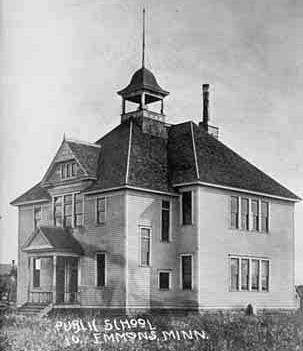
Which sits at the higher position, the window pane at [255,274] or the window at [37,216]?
the window at [37,216]

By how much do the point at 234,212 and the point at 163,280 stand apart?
3.38 feet

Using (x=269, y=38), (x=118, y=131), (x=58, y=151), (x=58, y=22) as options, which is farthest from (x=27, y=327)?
(x=269, y=38)

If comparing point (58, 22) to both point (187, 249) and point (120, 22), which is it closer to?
point (120, 22)

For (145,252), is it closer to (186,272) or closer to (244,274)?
(186,272)

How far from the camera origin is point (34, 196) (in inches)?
296

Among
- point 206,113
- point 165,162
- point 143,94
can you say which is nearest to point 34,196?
point 143,94

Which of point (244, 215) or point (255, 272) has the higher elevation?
point (244, 215)

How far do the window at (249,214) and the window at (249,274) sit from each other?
1.12 ft

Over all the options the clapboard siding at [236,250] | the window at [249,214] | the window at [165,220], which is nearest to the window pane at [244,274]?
the clapboard siding at [236,250]

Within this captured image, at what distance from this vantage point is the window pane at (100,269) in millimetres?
7809

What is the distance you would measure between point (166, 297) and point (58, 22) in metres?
3.00

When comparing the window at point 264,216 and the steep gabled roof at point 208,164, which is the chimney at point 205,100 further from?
the window at point 264,216

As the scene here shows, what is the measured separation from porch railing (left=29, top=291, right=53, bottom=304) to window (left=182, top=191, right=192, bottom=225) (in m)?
1.56

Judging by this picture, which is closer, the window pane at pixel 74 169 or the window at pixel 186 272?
the window pane at pixel 74 169
